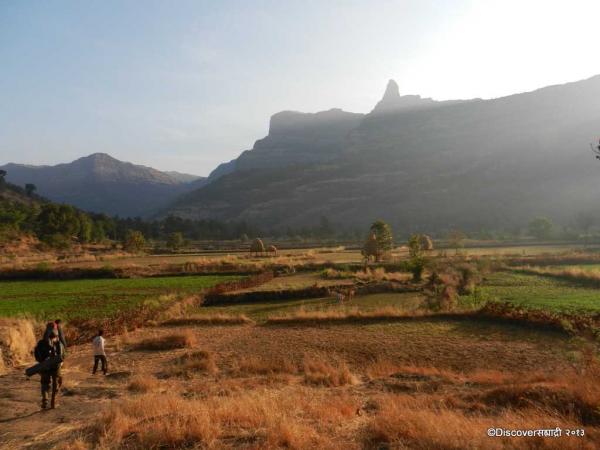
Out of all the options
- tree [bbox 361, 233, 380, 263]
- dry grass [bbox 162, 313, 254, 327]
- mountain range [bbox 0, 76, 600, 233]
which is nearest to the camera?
dry grass [bbox 162, 313, 254, 327]

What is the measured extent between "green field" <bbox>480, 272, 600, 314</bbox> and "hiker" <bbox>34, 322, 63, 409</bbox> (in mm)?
25655

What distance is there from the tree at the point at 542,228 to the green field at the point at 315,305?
68156 mm

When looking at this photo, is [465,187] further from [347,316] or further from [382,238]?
[347,316]

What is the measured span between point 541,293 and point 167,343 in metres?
28.0

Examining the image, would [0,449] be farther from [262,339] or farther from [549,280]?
[549,280]

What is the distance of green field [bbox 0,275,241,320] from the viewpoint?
28.5 meters

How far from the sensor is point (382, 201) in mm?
154875

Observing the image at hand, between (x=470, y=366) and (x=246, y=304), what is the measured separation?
72.0 ft

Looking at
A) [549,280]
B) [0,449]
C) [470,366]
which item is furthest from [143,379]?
[549,280]

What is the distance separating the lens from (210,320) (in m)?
27.3

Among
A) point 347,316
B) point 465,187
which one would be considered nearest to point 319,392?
point 347,316

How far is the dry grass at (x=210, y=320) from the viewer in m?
26.8

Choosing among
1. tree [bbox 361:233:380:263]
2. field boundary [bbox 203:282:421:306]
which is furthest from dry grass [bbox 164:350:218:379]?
tree [bbox 361:233:380:263]

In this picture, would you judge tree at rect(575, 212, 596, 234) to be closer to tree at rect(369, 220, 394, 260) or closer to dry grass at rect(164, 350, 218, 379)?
tree at rect(369, 220, 394, 260)
